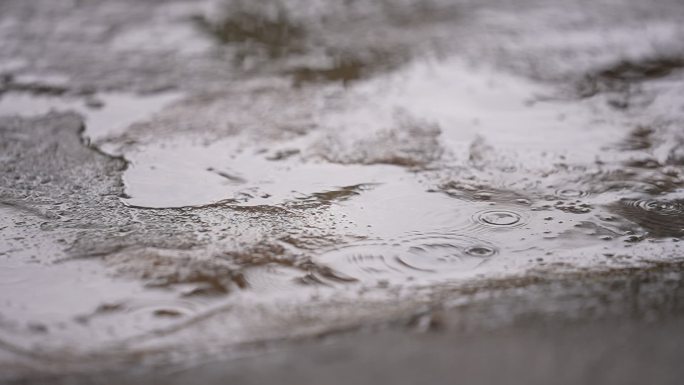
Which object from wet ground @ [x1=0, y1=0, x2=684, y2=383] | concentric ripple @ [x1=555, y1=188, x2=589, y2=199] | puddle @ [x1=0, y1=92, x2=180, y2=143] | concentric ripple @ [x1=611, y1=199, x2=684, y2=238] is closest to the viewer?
wet ground @ [x1=0, y1=0, x2=684, y2=383]

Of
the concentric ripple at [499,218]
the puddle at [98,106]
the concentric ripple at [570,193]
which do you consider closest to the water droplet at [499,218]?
the concentric ripple at [499,218]

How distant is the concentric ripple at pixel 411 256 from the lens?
1637 millimetres

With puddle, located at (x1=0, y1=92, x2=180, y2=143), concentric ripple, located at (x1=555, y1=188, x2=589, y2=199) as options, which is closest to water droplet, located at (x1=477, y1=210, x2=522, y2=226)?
concentric ripple, located at (x1=555, y1=188, x2=589, y2=199)

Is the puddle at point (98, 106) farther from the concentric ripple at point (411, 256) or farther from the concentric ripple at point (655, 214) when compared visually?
the concentric ripple at point (655, 214)

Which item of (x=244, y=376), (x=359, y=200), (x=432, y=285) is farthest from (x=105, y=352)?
(x=359, y=200)

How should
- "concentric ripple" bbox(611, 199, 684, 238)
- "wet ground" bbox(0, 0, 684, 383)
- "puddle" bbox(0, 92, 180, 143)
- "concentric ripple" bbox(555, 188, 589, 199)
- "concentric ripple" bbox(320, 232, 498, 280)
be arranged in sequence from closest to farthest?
"wet ground" bbox(0, 0, 684, 383), "concentric ripple" bbox(320, 232, 498, 280), "concentric ripple" bbox(611, 199, 684, 238), "concentric ripple" bbox(555, 188, 589, 199), "puddle" bbox(0, 92, 180, 143)

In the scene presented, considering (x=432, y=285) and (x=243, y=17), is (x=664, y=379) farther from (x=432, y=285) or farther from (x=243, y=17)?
(x=243, y=17)

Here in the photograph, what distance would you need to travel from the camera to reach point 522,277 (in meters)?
1.61

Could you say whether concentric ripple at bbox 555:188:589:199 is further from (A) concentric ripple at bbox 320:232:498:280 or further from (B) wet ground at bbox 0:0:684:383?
(A) concentric ripple at bbox 320:232:498:280

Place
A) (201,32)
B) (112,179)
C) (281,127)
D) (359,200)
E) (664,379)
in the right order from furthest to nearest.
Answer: (201,32) < (281,127) < (112,179) < (359,200) < (664,379)

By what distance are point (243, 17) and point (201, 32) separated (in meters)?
0.25

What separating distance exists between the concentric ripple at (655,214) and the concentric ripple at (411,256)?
360 millimetres

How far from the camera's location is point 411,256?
5.55 ft

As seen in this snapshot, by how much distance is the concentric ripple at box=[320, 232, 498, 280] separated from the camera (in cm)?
164
